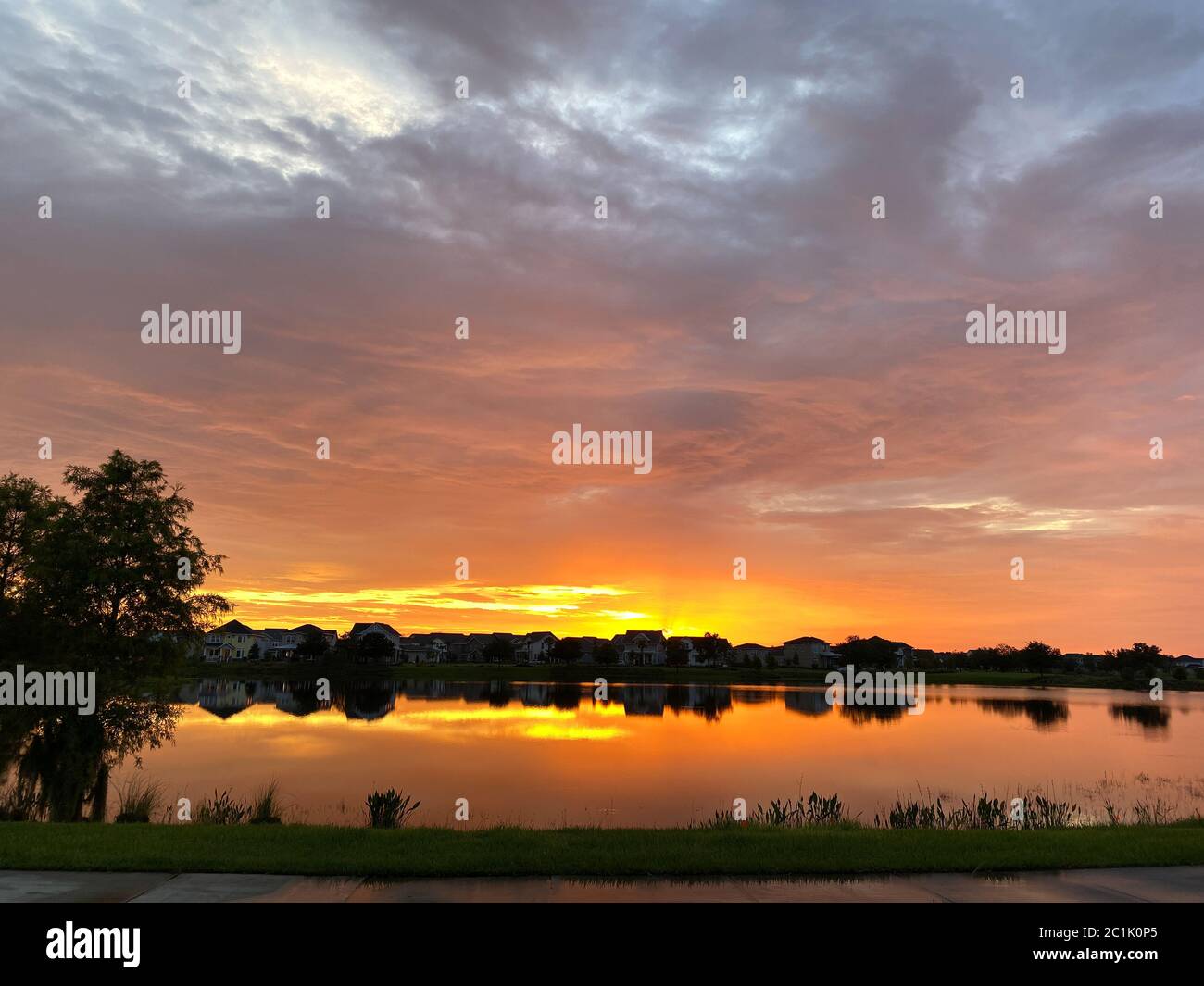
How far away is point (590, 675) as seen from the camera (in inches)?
5556

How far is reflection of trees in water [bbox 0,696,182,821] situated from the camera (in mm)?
25828

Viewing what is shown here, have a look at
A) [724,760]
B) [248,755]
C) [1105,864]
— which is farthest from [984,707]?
[1105,864]

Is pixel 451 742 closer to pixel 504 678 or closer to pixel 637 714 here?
pixel 637 714

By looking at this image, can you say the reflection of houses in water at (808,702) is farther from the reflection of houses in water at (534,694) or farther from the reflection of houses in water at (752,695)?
the reflection of houses in water at (534,694)

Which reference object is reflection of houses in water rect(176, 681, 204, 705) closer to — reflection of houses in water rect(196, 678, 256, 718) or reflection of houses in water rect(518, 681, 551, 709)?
reflection of houses in water rect(196, 678, 256, 718)

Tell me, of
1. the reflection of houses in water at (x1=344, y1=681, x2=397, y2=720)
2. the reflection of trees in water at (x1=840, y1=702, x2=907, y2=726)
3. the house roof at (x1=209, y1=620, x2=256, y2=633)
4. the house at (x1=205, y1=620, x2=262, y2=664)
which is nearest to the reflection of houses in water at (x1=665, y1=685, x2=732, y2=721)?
the reflection of trees in water at (x1=840, y1=702, x2=907, y2=726)

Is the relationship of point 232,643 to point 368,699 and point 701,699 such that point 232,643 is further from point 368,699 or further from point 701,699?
point 701,699

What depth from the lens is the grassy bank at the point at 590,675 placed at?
131m

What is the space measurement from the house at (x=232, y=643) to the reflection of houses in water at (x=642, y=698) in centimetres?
9582

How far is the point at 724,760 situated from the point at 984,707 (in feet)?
187

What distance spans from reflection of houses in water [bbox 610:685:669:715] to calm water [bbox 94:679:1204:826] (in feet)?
3.63

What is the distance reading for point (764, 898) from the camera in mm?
10578

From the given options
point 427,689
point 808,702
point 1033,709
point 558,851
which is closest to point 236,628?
point 427,689

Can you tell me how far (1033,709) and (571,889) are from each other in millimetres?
84273
